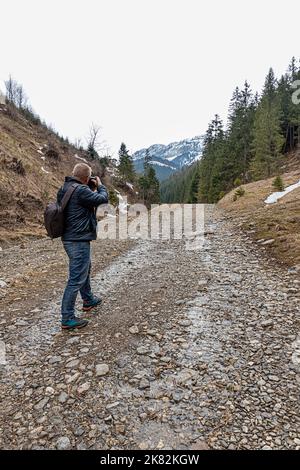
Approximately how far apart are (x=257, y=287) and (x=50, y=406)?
17.2 ft

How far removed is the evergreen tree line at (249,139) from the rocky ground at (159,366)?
3648 centimetres

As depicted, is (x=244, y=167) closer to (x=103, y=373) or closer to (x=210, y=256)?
(x=210, y=256)

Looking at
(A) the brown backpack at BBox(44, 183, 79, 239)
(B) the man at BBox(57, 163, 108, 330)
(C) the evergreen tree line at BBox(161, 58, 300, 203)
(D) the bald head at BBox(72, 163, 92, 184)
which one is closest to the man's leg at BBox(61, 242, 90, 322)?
(B) the man at BBox(57, 163, 108, 330)

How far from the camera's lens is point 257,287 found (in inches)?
279

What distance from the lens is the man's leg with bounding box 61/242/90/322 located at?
17.8 feet

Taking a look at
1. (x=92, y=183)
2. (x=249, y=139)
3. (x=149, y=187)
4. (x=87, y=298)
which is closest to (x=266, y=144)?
(x=249, y=139)

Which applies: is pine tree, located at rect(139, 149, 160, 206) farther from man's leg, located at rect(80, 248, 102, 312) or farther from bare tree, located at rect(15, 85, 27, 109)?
man's leg, located at rect(80, 248, 102, 312)

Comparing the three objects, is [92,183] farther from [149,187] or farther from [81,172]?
[149,187]

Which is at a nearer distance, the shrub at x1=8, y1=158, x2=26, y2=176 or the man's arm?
the man's arm

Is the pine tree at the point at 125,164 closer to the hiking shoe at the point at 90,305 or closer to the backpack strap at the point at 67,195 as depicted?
the hiking shoe at the point at 90,305

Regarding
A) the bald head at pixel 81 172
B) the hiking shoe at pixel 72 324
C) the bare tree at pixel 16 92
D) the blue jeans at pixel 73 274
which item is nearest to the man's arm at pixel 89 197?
the bald head at pixel 81 172

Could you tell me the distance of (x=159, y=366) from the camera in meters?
4.29

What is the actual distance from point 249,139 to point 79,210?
175 ft

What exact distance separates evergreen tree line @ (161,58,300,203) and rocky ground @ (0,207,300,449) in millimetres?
36478
